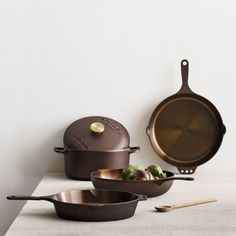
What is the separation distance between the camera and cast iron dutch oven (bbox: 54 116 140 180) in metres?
2.12

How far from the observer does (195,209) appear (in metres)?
1.68

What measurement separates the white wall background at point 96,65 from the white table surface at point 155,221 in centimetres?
39

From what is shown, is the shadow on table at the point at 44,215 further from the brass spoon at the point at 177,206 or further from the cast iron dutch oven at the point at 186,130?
the cast iron dutch oven at the point at 186,130

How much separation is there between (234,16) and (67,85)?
0.64 metres

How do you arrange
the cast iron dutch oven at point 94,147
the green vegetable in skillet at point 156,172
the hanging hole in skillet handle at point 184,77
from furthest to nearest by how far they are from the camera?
the hanging hole in skillet handle at point 184,77
the cast iron dutch oven at point 94,147
the green vegetable in skillet at point 156,172

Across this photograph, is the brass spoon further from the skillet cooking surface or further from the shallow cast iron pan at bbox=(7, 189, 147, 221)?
the skillet cooking surface

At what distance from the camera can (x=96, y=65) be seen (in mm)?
2309

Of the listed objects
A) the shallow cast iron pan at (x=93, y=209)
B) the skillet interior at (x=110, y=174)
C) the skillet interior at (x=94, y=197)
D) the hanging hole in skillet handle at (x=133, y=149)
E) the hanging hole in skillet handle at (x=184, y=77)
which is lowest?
the skillet interior at (x=110, y=174)

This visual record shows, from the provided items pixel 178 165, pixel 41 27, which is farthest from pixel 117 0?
pixel 178 165

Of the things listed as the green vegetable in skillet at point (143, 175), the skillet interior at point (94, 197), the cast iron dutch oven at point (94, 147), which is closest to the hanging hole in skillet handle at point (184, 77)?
the cast iron dutch oven at point (94, 147)

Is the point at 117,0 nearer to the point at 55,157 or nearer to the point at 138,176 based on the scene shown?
the point at 55,157

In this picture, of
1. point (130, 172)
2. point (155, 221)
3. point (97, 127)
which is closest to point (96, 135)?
point (97, 127)

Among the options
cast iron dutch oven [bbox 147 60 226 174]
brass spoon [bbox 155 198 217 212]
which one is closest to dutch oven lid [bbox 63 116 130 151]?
cast iron dutch oven [bbox 147 60 226 174]

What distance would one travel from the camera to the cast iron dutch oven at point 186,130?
231cm
